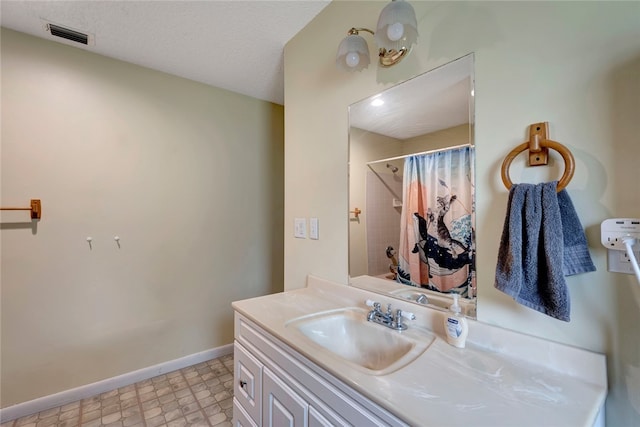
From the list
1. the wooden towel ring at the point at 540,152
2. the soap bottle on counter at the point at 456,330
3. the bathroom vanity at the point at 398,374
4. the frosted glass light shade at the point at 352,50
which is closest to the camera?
the bathroom vanity at the point at 398,374

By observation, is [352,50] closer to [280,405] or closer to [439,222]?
[439,222]

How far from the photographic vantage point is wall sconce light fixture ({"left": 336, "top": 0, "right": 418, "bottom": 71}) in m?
1.01

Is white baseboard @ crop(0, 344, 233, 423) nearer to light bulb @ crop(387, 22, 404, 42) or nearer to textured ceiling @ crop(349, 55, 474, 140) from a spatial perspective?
textured ceiling @ crop(349, 55, 474, 140)

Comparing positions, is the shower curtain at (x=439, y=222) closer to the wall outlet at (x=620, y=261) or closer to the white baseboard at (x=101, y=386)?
the wall outlet at (x=620, y=261)

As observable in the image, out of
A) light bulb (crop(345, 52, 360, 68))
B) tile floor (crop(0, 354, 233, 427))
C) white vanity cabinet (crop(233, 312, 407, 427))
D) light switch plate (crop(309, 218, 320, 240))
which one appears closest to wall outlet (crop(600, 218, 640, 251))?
white vanity cabinet (crop(233, 312, 407, 427))

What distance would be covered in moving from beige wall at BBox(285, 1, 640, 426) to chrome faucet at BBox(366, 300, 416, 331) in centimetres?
28

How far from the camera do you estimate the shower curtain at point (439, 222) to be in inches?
38.6

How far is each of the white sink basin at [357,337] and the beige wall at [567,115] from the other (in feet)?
1.01

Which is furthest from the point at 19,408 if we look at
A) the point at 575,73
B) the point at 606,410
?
the point at 575,73

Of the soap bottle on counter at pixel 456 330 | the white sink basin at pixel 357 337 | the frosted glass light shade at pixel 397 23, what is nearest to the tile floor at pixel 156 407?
the white sink basin at pixel 357 337

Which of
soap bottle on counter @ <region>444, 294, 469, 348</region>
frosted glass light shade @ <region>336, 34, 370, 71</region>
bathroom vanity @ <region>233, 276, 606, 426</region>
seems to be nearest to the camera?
bathroom vanity @ <region>233, 276, 606, 426</region>

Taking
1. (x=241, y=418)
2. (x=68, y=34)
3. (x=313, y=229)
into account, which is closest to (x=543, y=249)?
(x=313, y=229)

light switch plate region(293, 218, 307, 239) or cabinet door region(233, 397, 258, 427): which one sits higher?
light switch plate region(293, 218, 307, 239)

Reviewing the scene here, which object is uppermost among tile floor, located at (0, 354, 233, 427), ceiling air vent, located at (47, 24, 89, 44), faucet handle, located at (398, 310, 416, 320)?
ceiling air vent, located at (47, 24, 89, 44)
